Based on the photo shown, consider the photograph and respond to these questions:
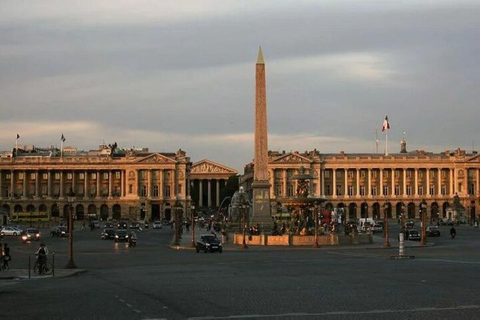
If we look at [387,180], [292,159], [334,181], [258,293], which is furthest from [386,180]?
[258,293]

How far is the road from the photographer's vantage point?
70.9 feet

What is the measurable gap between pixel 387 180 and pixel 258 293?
17277cm

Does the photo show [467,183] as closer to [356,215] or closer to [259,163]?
[356,215]

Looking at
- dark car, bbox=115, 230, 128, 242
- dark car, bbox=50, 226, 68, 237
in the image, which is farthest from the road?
dark car, bbox=50, 226, 68, 237

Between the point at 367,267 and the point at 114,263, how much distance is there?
44.9 ft

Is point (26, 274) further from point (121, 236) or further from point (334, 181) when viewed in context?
point (334, 181)

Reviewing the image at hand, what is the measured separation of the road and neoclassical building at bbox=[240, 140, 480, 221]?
153104 millimetres

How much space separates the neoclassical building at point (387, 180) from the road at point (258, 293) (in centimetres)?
15310

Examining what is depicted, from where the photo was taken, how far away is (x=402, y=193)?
195 meters

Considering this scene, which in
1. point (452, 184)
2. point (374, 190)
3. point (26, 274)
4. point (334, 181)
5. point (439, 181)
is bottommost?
point (26, 274)

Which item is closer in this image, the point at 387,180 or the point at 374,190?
the point at 387,180

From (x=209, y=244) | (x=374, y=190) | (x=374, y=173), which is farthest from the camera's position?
(x=374, y=190)

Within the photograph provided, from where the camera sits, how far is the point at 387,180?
19688 cm

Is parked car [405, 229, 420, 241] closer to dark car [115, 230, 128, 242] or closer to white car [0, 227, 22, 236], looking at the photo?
dark car [115, 230, 128, 242]
